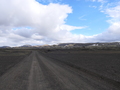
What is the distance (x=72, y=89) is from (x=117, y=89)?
2736mm

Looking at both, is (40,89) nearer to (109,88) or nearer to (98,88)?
(98,88)

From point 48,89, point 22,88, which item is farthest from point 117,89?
point 22,88

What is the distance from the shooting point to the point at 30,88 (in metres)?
8.22

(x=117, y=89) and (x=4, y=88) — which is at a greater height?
(x=4, y=88)

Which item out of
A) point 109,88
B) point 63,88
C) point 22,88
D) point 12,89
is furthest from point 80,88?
point 12,89

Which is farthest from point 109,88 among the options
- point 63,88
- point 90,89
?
point 63,88

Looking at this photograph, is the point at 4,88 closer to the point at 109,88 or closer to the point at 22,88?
the point at 22,88

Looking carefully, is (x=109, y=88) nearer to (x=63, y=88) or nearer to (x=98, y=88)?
(x=98, y=88)

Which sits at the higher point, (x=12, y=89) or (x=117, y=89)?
(x=12, y=89)

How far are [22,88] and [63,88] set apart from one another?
8.39ft

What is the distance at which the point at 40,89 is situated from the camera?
802 cm

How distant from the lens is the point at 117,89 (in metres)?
Answer: 8.05

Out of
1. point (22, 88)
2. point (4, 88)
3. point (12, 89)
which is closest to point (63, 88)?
point (22, 88)

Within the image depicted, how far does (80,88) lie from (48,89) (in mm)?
1942
